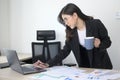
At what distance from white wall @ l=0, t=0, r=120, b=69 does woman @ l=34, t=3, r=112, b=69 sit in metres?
1.09

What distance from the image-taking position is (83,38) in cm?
235

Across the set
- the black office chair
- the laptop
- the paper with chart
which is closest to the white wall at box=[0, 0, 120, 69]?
the black office chair

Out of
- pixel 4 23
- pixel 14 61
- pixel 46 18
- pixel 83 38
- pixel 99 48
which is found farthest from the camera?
pixel 4 23

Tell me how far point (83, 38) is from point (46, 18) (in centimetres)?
174

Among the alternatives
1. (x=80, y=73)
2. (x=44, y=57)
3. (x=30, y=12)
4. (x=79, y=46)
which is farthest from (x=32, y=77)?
(x=30, y=12)

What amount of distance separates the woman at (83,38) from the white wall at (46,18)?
109 cm

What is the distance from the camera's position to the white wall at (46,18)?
336 centimetres

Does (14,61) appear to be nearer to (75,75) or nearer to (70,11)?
(75,75)

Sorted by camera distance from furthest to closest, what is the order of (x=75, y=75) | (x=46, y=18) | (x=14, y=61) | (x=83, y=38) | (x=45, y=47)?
(x=46, y=18)
(x=45, y=47)
(x=83, y=38)
(x=14, y=61)
(x=75, y=75)

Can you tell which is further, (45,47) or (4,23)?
(4,23)

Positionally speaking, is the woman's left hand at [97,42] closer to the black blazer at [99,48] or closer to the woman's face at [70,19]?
the black blazer at [99,48]

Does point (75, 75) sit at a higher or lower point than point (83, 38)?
lower

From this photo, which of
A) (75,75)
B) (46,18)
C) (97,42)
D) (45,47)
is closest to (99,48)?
(97,42)

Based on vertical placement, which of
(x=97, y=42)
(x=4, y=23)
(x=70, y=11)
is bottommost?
(x=97, y=42)
